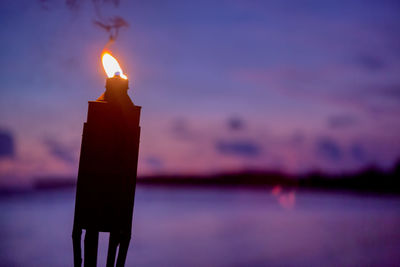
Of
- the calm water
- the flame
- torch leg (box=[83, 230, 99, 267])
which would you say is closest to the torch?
torch leg (box=[83, 230, 99, 267])

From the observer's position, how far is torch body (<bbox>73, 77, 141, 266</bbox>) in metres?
6.00

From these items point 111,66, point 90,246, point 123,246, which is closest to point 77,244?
point 90,246

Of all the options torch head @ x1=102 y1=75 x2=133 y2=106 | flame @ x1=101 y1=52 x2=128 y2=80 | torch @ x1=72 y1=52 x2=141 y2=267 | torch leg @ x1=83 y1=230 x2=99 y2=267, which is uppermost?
flame @ x1=101 y1=52 x2=128 y2=80

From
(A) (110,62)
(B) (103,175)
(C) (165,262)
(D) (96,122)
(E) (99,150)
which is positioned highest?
(A) (110,62)

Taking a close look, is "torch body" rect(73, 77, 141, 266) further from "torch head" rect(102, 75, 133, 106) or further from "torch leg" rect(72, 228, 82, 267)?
"torch head" rect(102, 75, 133, 106)

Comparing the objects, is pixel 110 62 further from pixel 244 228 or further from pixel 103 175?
pixel 244 228

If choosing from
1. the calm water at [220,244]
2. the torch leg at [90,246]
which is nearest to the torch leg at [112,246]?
the torch leg at [90,246]

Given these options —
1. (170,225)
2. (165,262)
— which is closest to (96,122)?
→ (165,262)

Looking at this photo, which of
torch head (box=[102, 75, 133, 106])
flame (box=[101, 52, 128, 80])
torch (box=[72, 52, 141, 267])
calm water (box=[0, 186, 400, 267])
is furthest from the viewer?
calm water (box=[0, 186, 400, 267])

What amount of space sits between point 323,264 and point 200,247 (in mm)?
6875

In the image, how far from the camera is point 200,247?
21453 mm

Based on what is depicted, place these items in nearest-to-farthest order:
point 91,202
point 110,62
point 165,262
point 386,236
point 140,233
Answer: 1. point 91,202
2. point 110,62
3. point 165,262
4. point 140,233
5. point 386,236

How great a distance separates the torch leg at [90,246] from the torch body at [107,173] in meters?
0.01

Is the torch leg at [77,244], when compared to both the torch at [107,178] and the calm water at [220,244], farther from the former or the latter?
the calm water at [220,244]
